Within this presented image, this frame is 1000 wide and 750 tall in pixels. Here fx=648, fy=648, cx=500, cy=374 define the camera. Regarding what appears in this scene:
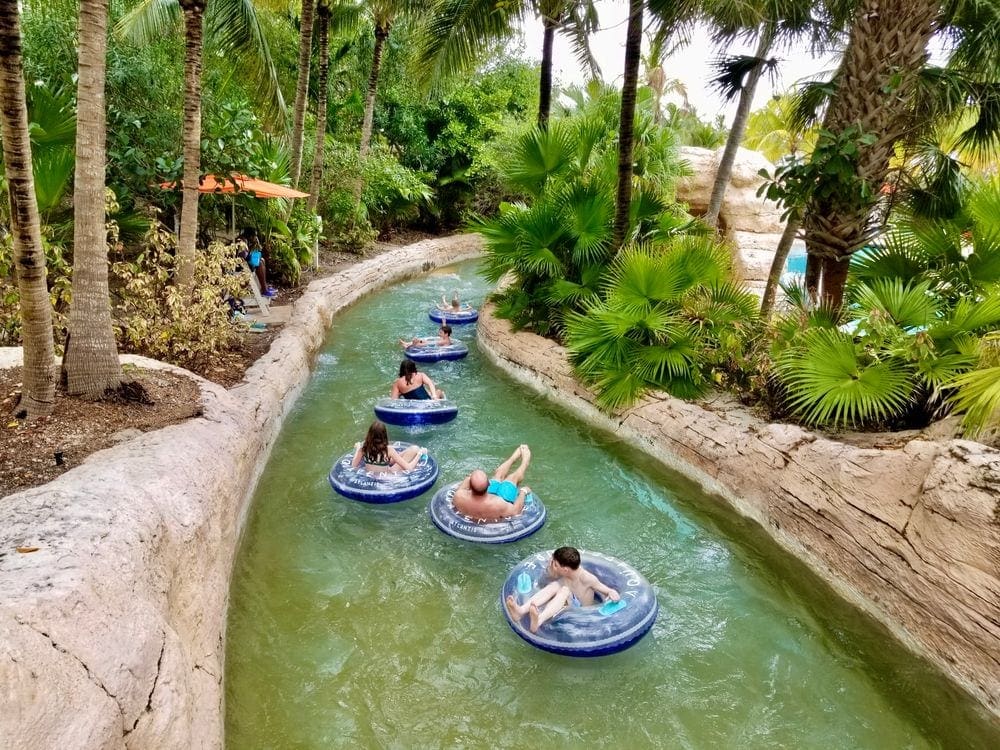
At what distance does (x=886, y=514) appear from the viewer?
4.95m

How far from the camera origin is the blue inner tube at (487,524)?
19.0ft

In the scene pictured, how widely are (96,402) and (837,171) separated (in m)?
7.35

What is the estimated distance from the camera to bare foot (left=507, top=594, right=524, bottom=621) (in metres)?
4.66

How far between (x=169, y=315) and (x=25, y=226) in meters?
3.65

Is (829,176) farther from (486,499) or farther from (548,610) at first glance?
(548,610)

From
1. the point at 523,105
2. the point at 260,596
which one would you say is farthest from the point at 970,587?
the point at 523,105

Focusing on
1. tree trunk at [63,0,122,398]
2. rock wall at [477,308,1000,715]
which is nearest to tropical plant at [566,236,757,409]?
rock wall at [477,308,1000,715]

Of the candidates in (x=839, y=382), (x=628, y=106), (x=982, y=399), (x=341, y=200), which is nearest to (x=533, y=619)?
(x=982, y=399)

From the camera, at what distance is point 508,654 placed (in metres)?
4.75

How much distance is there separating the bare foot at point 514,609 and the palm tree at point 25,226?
4289mm

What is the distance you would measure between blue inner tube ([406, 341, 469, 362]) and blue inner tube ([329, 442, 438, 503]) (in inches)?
173

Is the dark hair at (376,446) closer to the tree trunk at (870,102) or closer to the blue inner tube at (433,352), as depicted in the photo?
the blue inner tube at (433,352)

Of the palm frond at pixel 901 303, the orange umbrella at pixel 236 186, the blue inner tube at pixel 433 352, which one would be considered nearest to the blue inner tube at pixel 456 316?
the blue inner tube at pixel 433 352

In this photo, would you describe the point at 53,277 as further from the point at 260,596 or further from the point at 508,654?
the point at 508,654
